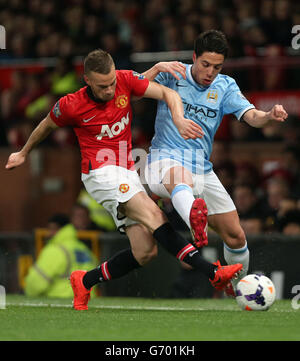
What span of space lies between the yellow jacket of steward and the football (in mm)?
3925

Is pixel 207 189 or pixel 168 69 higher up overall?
pixel 168 69

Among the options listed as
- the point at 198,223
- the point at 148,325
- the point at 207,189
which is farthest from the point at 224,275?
the point at 207,189

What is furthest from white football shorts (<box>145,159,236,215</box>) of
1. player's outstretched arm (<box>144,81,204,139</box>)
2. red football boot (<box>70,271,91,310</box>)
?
red football boot (<box>70,271,91,310</box>)

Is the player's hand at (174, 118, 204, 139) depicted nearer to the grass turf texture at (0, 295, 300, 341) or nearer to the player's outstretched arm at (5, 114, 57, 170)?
the player's outstretched arm at (5, 114, 57, 170)

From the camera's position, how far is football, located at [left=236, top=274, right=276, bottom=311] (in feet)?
21.7

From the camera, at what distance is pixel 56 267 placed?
34.2ft

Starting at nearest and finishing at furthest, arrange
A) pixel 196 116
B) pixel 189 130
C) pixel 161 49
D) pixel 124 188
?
1. pixel 189 130
2. pixel 124 188
3. pixel 196 116
4. pixel 161 49

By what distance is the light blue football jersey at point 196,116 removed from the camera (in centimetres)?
718

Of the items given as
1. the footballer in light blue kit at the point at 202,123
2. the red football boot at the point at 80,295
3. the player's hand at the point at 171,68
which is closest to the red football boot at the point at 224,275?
the footballer in light blue kit at the point at 202,123

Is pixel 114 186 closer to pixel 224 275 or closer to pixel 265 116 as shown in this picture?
pixel 224 275

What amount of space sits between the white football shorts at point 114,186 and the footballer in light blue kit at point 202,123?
296 mm

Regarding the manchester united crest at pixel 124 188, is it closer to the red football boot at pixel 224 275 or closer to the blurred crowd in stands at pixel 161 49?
the red football boot at pixel 224 275

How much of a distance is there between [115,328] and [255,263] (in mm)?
4436

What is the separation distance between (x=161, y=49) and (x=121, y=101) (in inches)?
266
